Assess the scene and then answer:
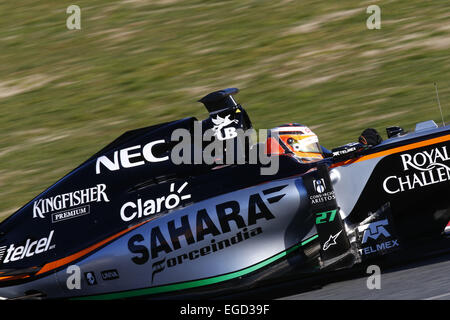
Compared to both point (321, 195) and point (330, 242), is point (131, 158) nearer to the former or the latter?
point (321, 195)

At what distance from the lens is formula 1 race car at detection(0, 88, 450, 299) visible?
5.82m

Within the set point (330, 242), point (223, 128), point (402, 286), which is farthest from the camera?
point (223, 128)

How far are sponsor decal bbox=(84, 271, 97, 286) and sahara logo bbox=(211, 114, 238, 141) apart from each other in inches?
68.1

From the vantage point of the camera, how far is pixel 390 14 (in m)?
14.5

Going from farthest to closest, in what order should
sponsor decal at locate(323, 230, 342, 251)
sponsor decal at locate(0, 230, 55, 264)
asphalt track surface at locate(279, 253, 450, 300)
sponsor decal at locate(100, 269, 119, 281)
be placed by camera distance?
sponsor decal at locate(0, 230, 55, 264) < sponsor decal at locate(100, 269, 119, 281) < sponsor decal at locate(323, 230, 342, 251) < asphalt track surface at locate(279, 253, 450, 300)

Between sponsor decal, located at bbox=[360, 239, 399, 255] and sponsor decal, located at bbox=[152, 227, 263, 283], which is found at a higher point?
sponsor decal, located at bbox=[152, 227, 263, 283]

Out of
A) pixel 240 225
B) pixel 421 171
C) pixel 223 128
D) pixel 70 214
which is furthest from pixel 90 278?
pixel 421 171

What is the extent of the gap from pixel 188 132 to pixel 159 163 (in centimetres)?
41

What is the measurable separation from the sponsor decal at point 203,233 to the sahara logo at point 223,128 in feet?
2.35

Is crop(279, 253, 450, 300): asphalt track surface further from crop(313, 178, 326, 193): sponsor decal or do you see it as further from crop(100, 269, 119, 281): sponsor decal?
crop(100, 269, 119, 281): sponsor decal

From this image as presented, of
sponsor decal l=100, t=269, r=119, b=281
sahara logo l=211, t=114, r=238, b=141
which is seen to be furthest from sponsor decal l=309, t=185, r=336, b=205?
sponsor decal l=100, t=269, r=119, b=281

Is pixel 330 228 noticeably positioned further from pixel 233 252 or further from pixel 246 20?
pixel 246 20

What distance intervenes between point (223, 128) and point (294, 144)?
0.72 m

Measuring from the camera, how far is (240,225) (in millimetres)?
5840
